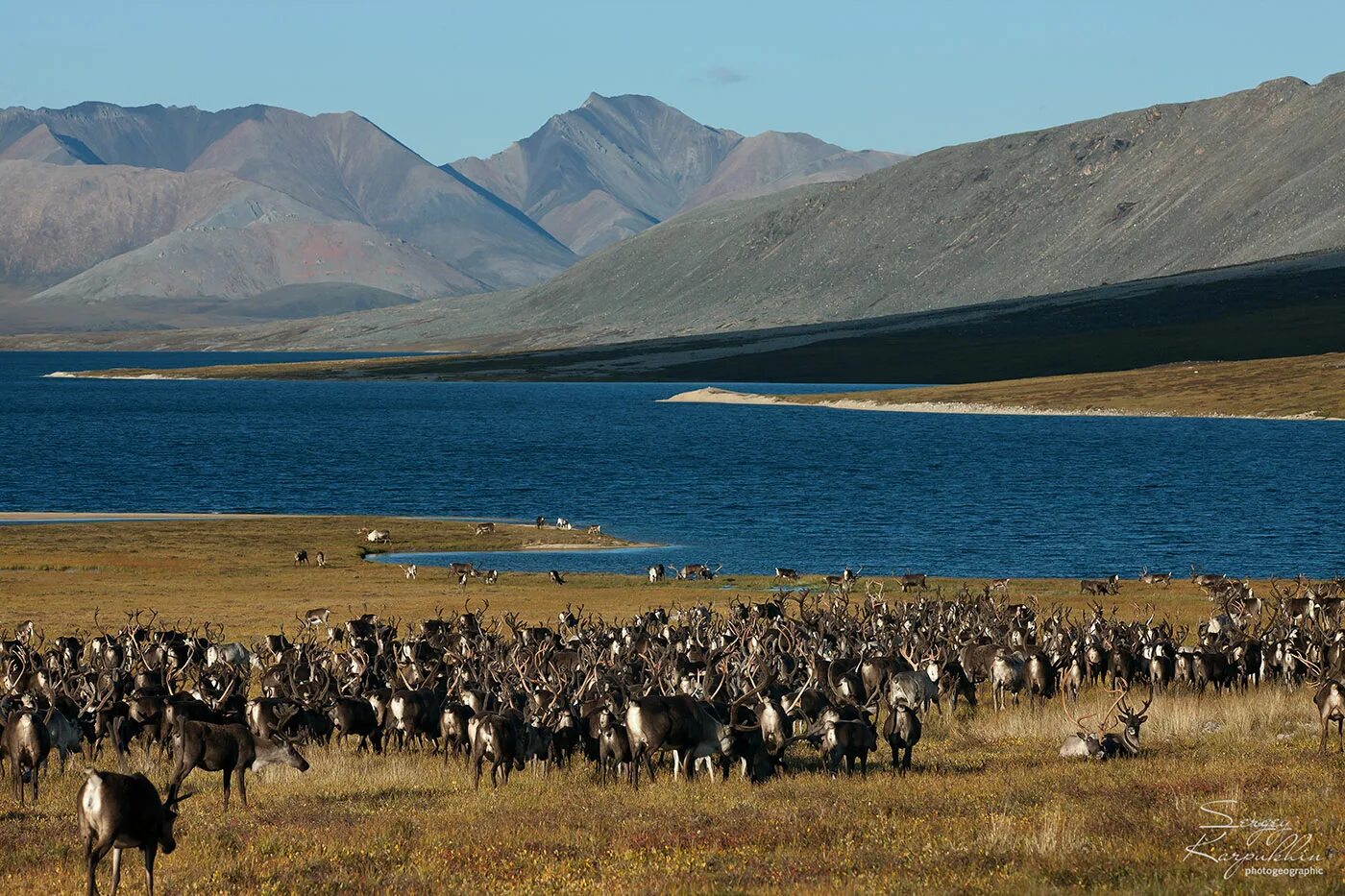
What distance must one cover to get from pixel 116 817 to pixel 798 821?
8208mm

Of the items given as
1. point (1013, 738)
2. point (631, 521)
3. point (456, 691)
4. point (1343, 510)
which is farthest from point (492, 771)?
point (1343, 510)

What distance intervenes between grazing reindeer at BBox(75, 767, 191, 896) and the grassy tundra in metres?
1.13

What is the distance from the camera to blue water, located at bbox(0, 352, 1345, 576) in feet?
248

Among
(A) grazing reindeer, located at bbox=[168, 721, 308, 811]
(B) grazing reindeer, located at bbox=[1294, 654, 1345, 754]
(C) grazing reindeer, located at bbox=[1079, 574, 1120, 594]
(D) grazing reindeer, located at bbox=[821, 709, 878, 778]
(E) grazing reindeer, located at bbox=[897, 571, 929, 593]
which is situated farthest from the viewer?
(E) grazing reindeer, located at bbox=[897, 571, 929, 593]

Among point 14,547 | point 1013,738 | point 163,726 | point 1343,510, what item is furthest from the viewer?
point 1343,510

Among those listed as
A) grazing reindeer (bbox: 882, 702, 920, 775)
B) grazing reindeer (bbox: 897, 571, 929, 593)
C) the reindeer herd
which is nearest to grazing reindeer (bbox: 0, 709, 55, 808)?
the reindeer herd

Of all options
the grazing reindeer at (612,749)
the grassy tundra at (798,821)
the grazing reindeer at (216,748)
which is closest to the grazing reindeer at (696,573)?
the grassy tundra at (798,821)

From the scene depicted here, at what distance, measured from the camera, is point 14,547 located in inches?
2753

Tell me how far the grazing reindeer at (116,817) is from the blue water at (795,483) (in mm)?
50721

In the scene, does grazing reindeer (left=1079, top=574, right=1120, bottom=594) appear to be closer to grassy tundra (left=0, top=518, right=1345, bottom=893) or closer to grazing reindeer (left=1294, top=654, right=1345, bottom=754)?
grassy tundra (left=0, top=518, right=1345, bottom=893)

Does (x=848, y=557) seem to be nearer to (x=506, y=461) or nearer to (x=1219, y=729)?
(x=1219, y=729)

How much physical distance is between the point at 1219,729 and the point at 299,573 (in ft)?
138

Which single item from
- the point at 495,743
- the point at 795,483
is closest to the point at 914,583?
the point at 495,743

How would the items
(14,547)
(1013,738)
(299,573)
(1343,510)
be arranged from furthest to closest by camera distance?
(1343,510)
(14,547)
(299,573)
(1013,738)
